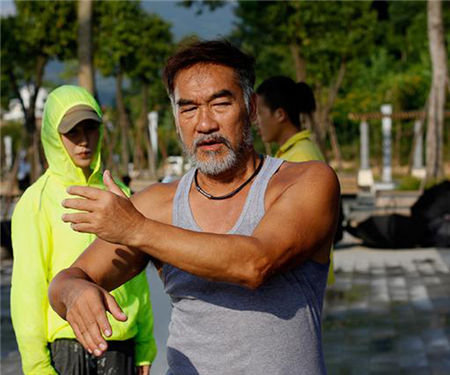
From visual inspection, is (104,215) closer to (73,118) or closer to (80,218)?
(80,218)

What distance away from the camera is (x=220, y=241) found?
7.09 ft

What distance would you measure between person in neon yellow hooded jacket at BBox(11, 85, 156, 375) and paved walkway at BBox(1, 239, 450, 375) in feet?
4.11

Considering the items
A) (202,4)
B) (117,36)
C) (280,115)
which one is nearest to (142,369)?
(280,115)

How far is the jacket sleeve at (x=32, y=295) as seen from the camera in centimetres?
362

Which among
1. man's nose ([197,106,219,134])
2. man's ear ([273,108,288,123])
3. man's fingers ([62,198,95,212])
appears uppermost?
man's nose ([197,106,219,134])

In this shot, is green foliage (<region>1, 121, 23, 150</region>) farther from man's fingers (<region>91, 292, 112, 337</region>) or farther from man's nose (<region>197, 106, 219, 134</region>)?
man's fingers (<region>91, 292, 112, 337</region>)

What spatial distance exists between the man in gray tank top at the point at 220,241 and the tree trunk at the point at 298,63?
81.1 feet

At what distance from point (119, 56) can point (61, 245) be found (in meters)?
30.5

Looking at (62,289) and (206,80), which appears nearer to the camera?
(62,289)

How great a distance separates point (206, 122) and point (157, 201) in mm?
284

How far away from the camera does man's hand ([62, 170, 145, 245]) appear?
2104mm

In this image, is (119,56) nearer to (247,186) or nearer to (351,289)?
(351,289)

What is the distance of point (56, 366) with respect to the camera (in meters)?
3.71

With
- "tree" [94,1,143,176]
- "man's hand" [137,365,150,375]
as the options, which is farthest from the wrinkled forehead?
"tree" [94,1,143,176]
